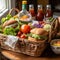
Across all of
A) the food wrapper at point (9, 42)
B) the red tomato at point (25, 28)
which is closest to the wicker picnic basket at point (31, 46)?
the food wrapper at point (9, 42)

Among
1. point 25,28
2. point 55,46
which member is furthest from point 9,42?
point 55,46

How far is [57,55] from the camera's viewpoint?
127 centimetres

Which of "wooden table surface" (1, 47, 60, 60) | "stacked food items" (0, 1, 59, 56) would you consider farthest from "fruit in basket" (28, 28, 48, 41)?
"wooden table surface" (1, 47, 60, 60)

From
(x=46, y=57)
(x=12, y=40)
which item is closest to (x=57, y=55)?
(x=46, y=57)

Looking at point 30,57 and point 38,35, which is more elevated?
point 38,35

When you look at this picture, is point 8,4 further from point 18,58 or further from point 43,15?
point 18,58

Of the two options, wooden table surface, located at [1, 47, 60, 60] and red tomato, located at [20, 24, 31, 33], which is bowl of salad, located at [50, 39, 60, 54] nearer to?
wooden table surface, located at [1, 47, 60, 60]

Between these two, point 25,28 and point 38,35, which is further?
point 25,28

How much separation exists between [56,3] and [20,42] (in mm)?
1680

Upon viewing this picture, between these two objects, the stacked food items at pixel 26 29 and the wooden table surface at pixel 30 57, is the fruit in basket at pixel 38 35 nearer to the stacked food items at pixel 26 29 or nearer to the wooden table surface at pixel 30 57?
the stacked food items at pixel 26 29

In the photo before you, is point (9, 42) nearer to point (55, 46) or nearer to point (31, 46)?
point (31, 46)

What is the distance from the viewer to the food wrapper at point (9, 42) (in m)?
1.26

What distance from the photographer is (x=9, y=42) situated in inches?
50.5

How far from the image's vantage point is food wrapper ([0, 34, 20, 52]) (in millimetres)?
1261
